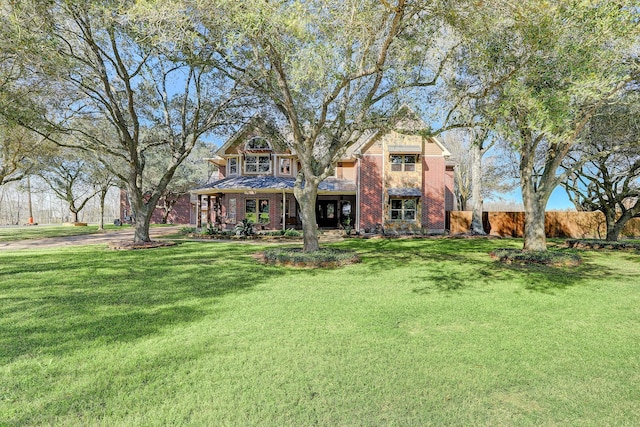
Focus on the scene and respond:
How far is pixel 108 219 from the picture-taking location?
53688 mm

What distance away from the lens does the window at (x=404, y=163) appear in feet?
72.5

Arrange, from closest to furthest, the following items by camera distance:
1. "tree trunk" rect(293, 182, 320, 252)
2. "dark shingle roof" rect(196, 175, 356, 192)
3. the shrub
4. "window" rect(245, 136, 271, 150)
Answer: "tree trunk" rect(293, 182, 320, 252) → the shrub → "dark shingle roof" rect(196, 175, 356, 192) → "window" rect(245, 136, 271, 150)

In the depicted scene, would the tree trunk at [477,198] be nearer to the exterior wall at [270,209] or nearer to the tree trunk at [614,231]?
the tree trunk at [614,231]

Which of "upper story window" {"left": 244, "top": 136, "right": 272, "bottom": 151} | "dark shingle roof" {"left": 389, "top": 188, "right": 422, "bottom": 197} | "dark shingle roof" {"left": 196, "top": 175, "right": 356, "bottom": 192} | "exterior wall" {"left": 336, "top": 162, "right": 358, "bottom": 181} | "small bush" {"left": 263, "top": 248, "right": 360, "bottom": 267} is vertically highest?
"upper story window" {"left": 244, "top": 136, "right": 272, "bottom": 151}

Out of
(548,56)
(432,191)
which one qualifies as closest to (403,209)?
(432,191)

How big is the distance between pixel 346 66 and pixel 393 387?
721 centimetres

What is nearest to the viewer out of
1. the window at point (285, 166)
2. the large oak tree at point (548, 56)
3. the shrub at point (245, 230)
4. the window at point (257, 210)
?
the large oak tree at point (548, 56)

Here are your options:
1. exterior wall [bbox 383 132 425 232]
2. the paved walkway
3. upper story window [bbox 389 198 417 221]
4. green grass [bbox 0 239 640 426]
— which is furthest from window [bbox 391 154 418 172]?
the paved walkway

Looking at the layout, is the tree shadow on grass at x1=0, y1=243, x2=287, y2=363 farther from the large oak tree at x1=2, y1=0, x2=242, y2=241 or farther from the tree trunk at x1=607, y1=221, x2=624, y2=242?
the tree trunk at x1=607, y1=221, x2=624, y2=242

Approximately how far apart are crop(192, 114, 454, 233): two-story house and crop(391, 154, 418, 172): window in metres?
0.06

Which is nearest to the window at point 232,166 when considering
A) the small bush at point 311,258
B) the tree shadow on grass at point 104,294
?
the tree shadow on grass at point 104,294

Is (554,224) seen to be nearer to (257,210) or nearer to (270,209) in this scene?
(270,209)

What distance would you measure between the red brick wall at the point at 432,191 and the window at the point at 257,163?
11.0 m

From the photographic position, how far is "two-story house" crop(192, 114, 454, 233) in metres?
21.9
